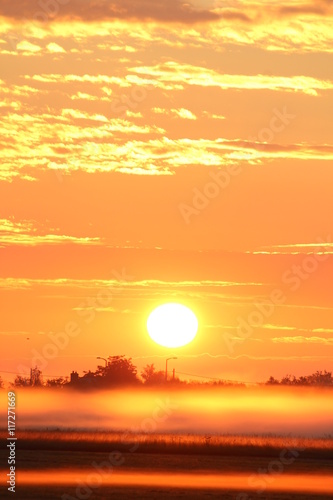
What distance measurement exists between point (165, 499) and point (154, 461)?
33254 millimetres

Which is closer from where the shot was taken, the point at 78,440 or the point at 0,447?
the point at 0,447

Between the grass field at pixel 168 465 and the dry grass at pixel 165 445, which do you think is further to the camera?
the dry grass at pixel 165 445

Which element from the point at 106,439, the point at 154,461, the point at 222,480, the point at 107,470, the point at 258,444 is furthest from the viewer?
the point at 106,439

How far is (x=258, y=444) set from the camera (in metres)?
135

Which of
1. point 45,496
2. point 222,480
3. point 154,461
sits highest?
point 154,461

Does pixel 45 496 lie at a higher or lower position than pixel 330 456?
lower

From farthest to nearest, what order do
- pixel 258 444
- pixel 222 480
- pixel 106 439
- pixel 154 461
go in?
pixel 106 439
pixel 258 444
pixel 154 461
pixel 222 480

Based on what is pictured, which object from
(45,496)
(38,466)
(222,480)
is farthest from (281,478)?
(45,496)

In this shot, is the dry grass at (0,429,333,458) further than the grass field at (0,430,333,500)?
Yes

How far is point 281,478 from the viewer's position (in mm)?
87438

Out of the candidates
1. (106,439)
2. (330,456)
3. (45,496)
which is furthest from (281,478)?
(106,439)

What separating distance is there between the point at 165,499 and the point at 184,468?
26.1 meters

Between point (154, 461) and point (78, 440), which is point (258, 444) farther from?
point (154, 461)

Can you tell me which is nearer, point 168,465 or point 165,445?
point 168,465
